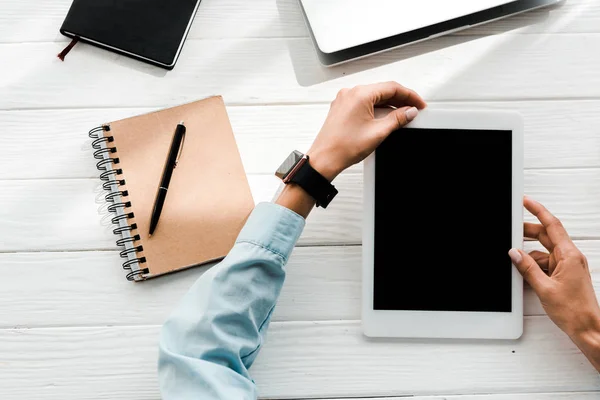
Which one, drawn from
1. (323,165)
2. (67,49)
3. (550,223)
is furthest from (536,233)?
(67,49)

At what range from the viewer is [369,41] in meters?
0.84

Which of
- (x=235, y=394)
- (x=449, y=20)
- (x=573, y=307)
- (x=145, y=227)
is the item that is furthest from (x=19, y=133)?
(x=573, y=307)

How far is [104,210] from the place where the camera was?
33.8 inches

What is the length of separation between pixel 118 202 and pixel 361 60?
0.45 m

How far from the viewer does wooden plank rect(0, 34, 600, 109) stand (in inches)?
34.5

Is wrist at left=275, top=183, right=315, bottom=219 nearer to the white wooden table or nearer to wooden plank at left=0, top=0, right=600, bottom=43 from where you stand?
the white wooden table

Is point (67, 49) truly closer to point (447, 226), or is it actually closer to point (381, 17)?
point (381, 17)

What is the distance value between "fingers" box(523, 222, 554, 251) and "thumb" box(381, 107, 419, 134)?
258 mm

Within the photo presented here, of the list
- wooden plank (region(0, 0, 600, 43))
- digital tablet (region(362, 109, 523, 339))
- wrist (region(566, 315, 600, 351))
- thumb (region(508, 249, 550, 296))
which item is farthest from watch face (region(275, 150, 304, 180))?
wrist (region(566, 315, 600, 351))

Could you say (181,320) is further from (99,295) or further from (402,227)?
(402,227)

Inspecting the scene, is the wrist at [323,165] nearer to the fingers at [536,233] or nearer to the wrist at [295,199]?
the wrist at [295,199]

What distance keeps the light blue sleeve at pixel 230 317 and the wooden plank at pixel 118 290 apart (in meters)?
0.10

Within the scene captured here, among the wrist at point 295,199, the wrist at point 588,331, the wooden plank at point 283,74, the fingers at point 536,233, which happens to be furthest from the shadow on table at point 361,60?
the wrist at point 588,331

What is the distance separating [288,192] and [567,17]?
562 millimetres
